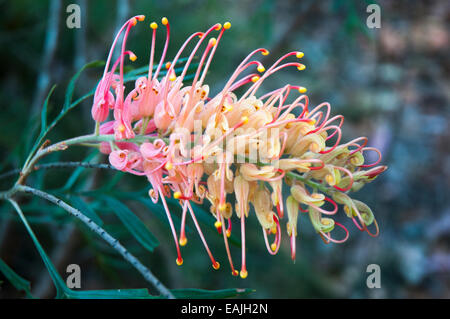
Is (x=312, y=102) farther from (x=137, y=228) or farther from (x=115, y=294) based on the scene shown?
(x=115, y=294)

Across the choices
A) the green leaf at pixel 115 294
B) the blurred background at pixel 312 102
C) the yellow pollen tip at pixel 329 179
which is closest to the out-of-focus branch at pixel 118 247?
the green leaf at pixel 115 294

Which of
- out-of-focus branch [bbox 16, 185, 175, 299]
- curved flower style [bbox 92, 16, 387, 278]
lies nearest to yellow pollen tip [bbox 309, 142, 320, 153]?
curved flower style [bbox 92, 16, 387, 278]

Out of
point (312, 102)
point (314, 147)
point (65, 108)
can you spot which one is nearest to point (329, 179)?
point (314, 147)

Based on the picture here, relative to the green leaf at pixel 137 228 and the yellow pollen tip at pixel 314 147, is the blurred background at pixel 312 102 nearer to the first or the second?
the green leaf at pixel 137 228

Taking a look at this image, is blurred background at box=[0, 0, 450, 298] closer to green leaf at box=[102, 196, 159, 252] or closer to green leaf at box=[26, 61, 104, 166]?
green leaf at box=[102, 196, 159, 252]

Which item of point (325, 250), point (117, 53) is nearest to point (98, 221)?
point (117, 53)

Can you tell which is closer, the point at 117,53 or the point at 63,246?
the point at 117,53
